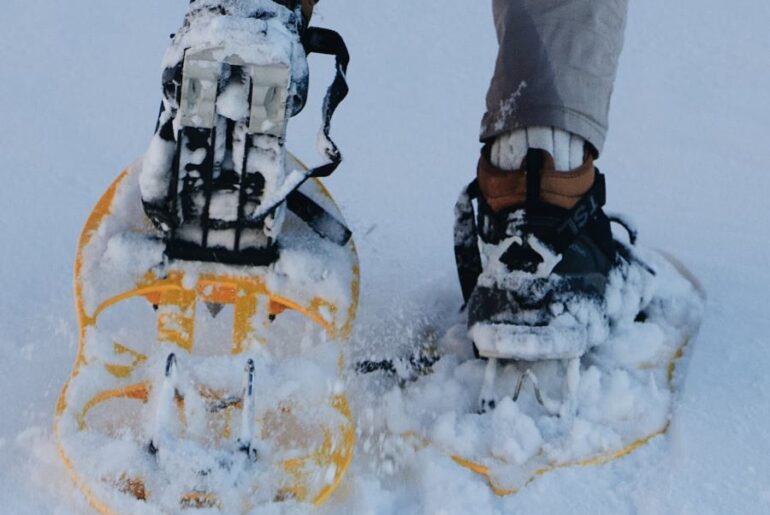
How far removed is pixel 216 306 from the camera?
74.5 inches

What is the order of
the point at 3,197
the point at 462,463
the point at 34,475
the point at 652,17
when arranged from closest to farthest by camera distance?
the point at 34,475, the point at 462,463, the point at 3,197, the point at 652,17

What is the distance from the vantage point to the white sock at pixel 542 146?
1.90 metres

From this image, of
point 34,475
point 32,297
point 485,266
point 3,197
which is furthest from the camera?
point 3,197

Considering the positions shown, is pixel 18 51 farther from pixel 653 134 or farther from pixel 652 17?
pixel 652 17

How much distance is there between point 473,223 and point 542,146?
0.74 feet

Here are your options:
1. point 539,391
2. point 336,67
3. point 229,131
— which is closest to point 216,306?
point 229,131

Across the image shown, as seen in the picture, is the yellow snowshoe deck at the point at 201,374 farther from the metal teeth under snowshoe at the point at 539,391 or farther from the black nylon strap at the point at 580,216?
the black nylon strap at the point at 580,216

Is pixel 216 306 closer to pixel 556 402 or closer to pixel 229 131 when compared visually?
pixel 229 131

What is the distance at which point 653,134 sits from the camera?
3.16 metres

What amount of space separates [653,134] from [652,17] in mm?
954

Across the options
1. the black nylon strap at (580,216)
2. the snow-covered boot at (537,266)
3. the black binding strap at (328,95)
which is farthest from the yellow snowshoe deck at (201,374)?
the black nylon strap at (580,216)

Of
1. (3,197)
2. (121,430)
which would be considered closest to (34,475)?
(121,430)

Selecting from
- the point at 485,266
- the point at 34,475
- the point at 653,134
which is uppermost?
the point at 653,134

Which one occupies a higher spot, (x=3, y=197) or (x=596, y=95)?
(x=596, y=95)
